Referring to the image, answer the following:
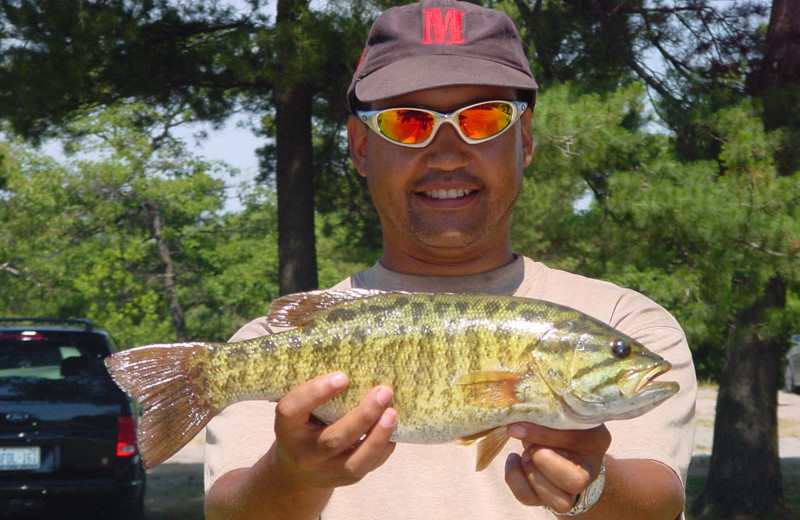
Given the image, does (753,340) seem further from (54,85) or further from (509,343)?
(509,343)

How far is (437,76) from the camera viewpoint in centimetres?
249

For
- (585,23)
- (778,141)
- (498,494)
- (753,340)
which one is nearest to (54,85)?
(585,23)

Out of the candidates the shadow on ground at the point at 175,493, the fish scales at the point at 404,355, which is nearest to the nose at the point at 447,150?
the fish scales at the point at 404,355

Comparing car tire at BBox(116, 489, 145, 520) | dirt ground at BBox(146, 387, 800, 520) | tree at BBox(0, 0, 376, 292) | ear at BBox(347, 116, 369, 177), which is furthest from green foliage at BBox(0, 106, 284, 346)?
ear at BBox(347, 116, 369, 177)

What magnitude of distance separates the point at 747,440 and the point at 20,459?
25.8 feet

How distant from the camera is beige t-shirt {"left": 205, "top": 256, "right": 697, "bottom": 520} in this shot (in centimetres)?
238

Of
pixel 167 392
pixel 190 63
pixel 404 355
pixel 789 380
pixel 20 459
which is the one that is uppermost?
pixel 190 63

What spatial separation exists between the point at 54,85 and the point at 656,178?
6294 millimetres

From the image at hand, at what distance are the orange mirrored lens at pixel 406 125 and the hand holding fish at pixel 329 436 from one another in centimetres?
82

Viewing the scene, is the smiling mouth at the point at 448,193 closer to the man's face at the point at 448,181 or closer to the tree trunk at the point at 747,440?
the man's face at the point at 448,181

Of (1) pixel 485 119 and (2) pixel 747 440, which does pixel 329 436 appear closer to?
(1) pixel 485 119

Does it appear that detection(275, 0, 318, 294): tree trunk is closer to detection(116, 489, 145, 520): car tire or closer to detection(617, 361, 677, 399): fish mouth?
detection(116, 489, 145, 520): car tire

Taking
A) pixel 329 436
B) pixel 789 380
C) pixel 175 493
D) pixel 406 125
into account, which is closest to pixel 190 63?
pixel 175 493

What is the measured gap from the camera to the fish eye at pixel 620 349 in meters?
2.01
